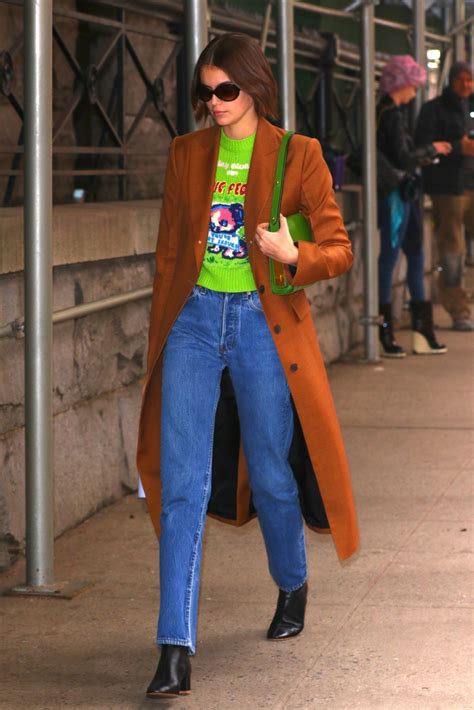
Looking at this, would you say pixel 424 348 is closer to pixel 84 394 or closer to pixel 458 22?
pixel 458 22

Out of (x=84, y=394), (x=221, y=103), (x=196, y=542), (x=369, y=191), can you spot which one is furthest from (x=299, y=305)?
(x=369, y=191)

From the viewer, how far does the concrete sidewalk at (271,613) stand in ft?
13.4

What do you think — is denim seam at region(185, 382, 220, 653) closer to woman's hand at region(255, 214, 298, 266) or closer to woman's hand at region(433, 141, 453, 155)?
woman's hand at region(255, 214, 298, 266)

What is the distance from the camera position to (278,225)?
4.02 metres

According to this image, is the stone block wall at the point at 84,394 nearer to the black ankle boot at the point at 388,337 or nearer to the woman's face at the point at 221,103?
the woman's face at the point at 221,103

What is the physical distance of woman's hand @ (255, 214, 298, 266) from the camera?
3918mm

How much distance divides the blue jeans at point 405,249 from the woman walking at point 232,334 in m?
5.75

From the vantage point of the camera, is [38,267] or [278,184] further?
[38,267]

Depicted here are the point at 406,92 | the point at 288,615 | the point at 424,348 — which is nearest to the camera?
the point at 288,615

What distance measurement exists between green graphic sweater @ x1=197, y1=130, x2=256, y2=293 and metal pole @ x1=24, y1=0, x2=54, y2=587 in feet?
3.00

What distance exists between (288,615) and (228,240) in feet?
3.76

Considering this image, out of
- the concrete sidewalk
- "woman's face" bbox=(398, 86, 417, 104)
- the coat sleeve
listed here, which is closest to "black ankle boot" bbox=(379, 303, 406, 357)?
"woman's face" bbox=(398, 86, 417, 104)

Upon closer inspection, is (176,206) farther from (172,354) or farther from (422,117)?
(422,117)

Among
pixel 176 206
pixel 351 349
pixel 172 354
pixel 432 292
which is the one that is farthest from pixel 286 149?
pixel 432 292
